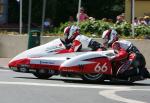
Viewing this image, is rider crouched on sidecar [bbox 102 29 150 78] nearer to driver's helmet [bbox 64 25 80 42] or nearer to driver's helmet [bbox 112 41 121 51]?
driver's helmet [bbox 112 41 121 51]

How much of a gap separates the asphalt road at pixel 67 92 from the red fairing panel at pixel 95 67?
36cm

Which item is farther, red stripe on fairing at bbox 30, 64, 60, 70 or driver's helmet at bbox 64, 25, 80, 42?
driver's helmet at bbox 64, 25, 80, 42

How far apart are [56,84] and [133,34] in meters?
8.84

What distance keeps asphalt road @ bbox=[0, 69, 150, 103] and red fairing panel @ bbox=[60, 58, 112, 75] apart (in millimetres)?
356

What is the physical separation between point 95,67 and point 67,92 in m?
2.71

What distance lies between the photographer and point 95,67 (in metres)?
17.1

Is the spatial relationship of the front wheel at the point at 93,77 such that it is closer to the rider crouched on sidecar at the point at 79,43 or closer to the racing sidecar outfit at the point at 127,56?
the racing sidecar outfit at the point at 127,56

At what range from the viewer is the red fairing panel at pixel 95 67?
17.1 meters

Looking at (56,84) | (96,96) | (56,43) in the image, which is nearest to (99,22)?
(56,43)

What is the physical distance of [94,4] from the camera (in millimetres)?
49781

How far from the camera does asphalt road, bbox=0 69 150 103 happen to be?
13102 millimetres

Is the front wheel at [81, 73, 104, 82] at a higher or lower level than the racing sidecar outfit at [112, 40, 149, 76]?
lower

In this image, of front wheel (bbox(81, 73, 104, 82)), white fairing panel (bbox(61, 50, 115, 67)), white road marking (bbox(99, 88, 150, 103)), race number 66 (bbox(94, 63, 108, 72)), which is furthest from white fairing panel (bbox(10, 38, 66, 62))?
white road marking (bbox(99, 88, 150, 103))

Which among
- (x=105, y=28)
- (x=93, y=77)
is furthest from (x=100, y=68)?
(x=105, y=28)
